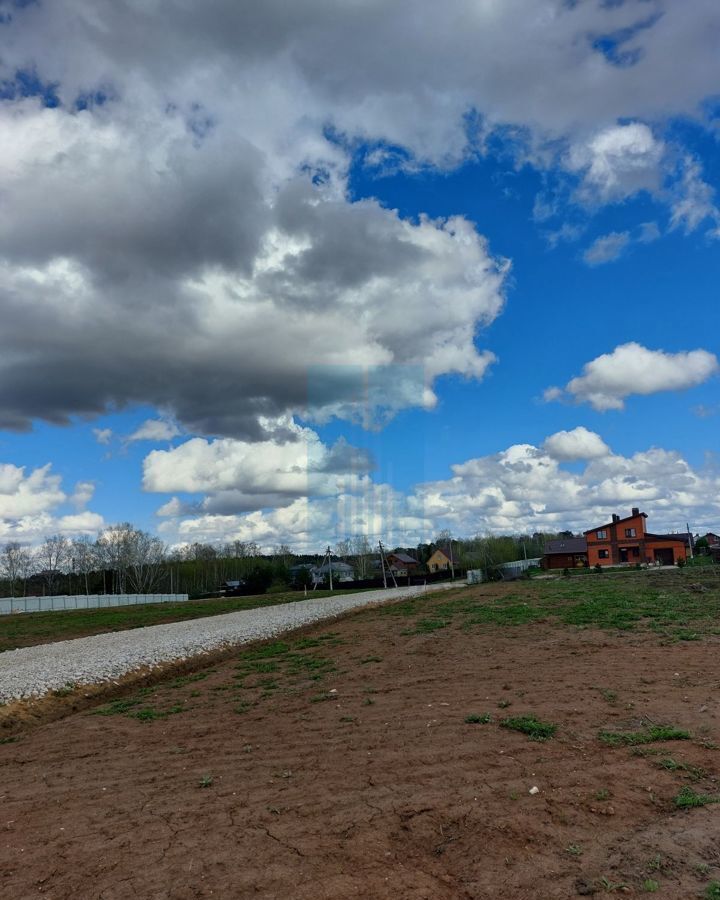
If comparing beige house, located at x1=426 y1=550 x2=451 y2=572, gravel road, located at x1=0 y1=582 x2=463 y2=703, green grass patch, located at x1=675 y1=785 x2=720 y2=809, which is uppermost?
green grass patch, located at x1=675 y1=785 x2=720 y2=809

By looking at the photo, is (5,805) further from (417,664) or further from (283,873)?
(417,664)

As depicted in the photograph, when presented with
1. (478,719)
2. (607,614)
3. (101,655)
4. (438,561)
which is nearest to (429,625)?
(607,614)

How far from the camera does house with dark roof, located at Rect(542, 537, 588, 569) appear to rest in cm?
8212

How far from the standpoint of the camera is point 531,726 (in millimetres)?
7402

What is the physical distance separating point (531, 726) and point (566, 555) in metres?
80.4

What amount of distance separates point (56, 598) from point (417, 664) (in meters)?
56.7

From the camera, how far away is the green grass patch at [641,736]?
678 cm

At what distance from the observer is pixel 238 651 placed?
60.6 ft

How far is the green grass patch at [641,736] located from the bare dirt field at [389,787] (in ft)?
0.10

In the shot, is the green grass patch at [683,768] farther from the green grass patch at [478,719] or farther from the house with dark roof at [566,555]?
the house with dark roof at [566,555]

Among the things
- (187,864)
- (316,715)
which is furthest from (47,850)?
(316,715)

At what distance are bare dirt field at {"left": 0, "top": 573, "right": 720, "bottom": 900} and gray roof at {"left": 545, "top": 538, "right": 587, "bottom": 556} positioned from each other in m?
74.4

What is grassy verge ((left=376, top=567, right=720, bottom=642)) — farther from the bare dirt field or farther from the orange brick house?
the orange brick house

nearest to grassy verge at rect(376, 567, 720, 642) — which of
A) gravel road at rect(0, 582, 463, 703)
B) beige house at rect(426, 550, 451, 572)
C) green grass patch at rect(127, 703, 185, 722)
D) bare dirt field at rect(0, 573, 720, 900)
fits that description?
bare dirt field at rect(0, 573, 720, 900)
